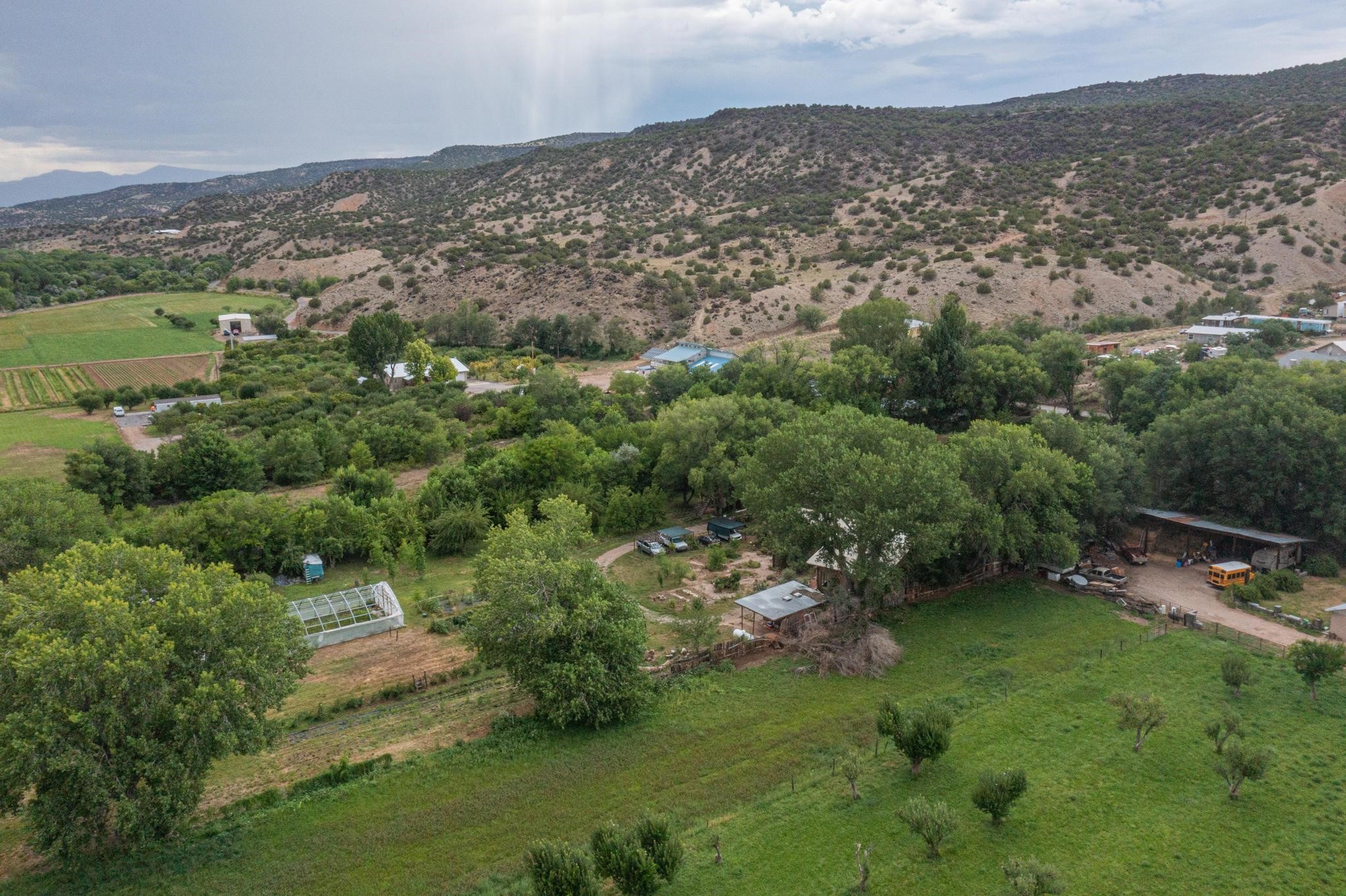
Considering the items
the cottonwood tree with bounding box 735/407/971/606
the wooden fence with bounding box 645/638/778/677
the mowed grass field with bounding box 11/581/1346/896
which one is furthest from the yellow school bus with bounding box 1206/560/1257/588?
the wooden fence with bounding box 645/638/778/677

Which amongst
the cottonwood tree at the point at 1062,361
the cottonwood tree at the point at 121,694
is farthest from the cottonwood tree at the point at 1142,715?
the cottonwood tree at the point at 1062,361

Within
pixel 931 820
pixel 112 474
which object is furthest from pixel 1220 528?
pixel 112 474

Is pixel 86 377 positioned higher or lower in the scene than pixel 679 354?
higher

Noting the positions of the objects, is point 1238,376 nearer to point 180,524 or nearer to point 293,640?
point 293,640

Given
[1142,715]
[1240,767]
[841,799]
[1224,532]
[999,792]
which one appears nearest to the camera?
[999,792]

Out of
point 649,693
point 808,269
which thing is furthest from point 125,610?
point 808,269

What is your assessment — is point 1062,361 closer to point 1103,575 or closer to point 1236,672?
point 1103,575

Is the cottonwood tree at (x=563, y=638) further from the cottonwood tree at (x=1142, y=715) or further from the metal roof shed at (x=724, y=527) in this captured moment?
the metal roof shed at (x=724, y=527)
